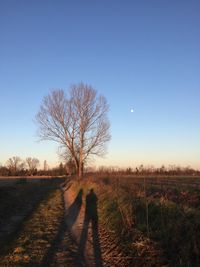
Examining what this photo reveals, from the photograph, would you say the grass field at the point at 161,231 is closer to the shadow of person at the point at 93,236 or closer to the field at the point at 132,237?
the field at the point at 132,237

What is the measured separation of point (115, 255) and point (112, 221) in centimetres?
365

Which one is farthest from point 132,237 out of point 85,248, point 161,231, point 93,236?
point 93,236

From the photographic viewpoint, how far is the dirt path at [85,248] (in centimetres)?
789

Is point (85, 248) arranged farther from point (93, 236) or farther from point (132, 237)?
point (93, 236)

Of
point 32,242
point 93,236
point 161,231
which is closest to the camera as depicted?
point 161,231

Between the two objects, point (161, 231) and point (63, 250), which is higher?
point (161, 231)

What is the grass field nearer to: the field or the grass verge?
the field

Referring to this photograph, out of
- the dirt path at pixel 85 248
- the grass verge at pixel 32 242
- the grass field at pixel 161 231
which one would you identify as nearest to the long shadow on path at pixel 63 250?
the dirt path at pixel 85 248

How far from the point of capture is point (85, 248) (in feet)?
30.7

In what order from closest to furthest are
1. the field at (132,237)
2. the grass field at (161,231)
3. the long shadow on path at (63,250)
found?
the grass field at (161,231)
the field at (132,237)
the long shadow on path at (63,250)

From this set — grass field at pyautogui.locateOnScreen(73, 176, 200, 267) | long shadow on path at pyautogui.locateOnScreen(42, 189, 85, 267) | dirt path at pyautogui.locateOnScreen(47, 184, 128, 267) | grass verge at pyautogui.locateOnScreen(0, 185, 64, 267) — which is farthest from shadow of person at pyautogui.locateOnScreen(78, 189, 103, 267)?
grass verge at pyautogui.locateOnScreen(0, 185, 64, 267)

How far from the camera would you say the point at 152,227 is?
9.10 meters

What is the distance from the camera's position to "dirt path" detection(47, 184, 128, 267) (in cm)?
789

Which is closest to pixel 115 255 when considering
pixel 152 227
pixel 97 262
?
pixel 97 262
